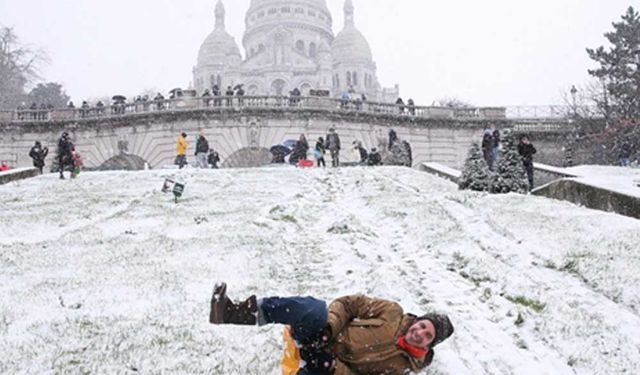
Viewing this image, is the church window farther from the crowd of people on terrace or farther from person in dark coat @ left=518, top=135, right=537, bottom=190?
person in dark coat @ left=518, top=135, right=537, bottom=190

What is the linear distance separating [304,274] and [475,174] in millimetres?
10186

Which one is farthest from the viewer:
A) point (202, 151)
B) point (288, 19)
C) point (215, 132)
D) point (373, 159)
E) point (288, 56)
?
point (288, 19)

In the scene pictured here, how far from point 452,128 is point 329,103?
7671 mm

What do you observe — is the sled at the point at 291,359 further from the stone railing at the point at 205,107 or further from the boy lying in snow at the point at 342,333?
the stone railing at the point at 205,107

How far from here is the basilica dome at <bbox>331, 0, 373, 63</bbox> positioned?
8981 centimetres

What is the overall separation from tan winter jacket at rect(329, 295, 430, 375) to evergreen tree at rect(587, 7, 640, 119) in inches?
1467

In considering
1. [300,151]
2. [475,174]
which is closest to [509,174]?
[475,174]

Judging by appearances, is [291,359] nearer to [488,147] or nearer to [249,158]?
[488,147]

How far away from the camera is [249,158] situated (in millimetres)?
32969

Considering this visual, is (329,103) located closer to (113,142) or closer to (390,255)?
(113,142)

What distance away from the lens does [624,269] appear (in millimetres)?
8664

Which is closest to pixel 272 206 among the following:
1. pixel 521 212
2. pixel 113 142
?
pixel 521 212

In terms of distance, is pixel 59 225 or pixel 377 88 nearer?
pixel 59 225

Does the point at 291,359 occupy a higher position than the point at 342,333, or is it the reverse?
the point at 342,333
